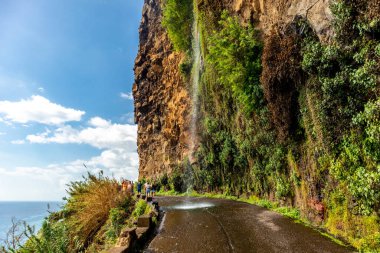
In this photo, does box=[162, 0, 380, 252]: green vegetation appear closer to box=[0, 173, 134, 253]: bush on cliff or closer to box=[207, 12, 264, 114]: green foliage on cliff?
box=[207, 12, 264, 114]: green foliage on cliff

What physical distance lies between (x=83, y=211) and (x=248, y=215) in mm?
6467

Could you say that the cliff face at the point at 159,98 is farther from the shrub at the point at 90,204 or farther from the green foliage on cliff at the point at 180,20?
the shrub at the point at 90,204

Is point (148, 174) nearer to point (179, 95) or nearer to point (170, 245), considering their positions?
point (179, 95)

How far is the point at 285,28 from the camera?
1043 cm

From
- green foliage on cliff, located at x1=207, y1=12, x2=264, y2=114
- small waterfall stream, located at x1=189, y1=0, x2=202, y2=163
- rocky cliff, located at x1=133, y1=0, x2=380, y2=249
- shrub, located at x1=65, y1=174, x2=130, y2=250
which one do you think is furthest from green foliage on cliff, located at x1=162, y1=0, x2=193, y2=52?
shrub, located at x1=65, y1=174, x2=130, y2=250

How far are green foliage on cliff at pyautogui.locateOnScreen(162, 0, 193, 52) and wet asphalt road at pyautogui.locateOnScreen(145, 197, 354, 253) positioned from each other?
80.4ft

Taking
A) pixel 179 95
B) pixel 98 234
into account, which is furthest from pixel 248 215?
pixel 179 95

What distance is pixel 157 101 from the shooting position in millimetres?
39281

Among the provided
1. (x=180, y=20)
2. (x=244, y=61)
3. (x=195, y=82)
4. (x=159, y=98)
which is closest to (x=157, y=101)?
(x=159, y=98)

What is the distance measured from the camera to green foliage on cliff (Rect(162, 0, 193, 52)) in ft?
102

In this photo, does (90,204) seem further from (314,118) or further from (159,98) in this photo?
(159,98)

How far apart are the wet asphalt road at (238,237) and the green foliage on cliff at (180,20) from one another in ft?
80.4

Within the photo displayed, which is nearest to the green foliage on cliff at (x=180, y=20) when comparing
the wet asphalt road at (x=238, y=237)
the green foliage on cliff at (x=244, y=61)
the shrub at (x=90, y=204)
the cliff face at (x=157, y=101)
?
the cliff face at (x=157, y=101)

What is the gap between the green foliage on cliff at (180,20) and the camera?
31000 millimetres
